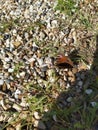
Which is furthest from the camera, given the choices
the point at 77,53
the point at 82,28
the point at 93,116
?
the point at 82,28

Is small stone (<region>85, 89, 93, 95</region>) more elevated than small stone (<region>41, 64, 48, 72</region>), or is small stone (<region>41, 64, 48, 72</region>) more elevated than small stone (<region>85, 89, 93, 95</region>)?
small stone (<region>41, 64, 48, 72</region>)

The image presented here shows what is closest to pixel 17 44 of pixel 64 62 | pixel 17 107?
pixel 64 62

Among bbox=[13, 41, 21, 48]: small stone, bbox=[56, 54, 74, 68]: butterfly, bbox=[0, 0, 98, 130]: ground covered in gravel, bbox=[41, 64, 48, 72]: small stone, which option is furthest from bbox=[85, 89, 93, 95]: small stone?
bbox=[13, 41, 21, 48]: small stone

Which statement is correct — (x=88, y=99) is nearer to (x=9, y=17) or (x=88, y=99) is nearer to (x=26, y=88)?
(x=26, y=88)

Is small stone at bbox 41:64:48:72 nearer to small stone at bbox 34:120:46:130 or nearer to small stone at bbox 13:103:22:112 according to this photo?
small stone at bbox 13:103:22:112

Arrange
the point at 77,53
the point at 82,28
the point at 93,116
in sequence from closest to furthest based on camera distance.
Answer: the point at 93,116
the point at 77,53
the point at 82,28

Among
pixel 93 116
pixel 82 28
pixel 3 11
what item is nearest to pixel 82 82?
pixel 93 116

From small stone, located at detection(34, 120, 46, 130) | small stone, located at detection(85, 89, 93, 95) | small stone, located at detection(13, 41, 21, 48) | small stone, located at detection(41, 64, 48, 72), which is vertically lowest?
small stone, located at detection(34, 120, 46, 130)

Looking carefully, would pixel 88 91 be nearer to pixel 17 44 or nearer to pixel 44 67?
pixel 44 67
